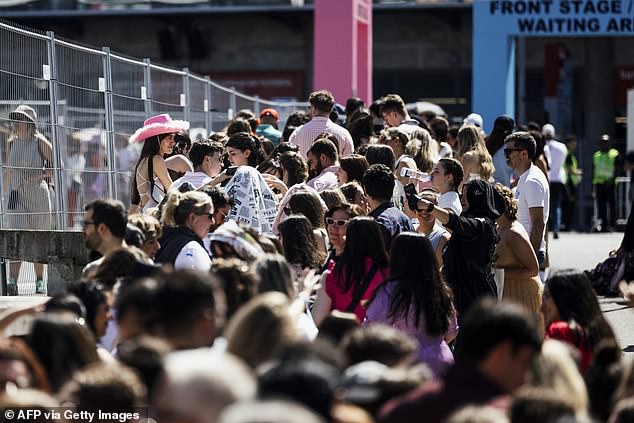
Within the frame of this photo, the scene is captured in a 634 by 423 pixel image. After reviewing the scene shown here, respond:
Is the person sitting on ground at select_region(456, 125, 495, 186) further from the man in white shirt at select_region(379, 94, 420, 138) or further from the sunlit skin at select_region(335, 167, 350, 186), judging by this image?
the man in white shirt at select_region(379, 94, 420, 138)

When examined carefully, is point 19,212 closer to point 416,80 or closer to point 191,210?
point 191,210

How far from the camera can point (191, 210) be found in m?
7.93

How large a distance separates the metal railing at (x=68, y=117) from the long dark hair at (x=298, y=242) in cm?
384

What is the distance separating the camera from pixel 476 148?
1245 cm

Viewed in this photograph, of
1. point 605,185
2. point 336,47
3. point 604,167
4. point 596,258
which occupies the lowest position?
point 596,258

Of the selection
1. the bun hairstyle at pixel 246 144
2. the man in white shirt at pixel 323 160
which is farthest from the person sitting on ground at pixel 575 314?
the man in white shirt at pixel 323 160

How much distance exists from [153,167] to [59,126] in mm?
1333

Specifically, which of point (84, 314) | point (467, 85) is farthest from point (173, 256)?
point (467, 85)

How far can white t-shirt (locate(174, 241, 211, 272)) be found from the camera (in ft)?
25.2

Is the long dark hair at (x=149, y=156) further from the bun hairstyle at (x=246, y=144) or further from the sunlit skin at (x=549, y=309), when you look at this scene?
the sunlit skin at (x=549, y=309)

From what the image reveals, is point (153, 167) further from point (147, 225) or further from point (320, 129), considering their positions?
point (147, 225)

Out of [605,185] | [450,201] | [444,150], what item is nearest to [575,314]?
[450,201]

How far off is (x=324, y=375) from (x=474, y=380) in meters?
0.80

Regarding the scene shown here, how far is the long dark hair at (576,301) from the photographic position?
6.76 metres
